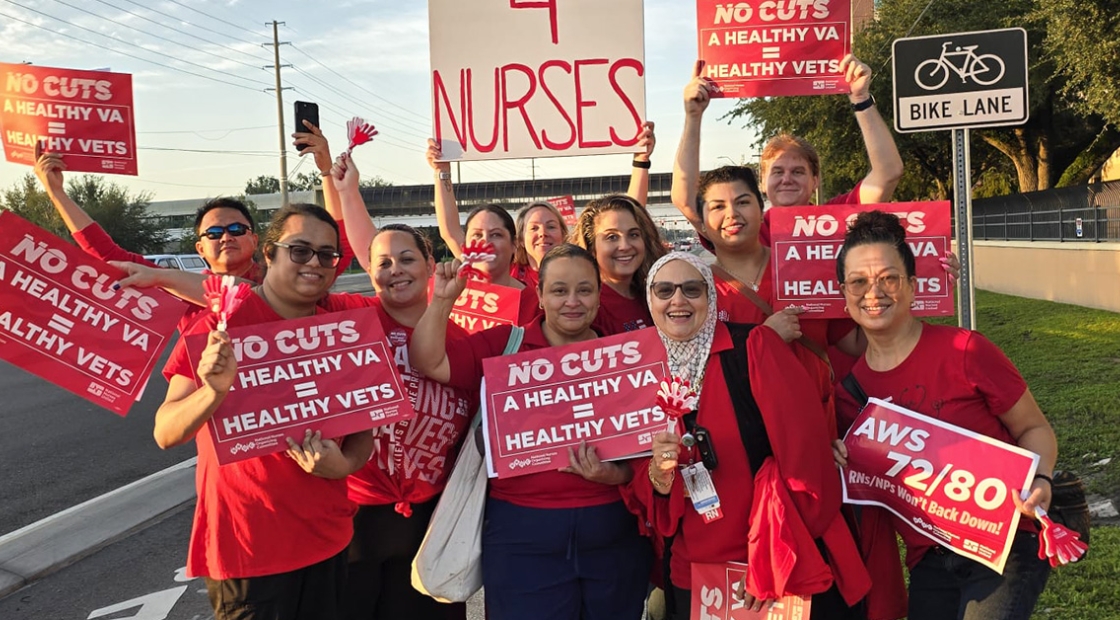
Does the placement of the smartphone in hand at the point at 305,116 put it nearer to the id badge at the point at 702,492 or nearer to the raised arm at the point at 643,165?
the raised arm at the point at 643,165

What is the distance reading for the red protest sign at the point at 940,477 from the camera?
2924 mm

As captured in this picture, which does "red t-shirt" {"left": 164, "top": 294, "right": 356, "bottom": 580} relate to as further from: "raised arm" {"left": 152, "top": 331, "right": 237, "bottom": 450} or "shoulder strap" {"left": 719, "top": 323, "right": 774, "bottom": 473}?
"shoulder strap" {"left": 719, "top": 323, "right": 774, "bottom": 473}

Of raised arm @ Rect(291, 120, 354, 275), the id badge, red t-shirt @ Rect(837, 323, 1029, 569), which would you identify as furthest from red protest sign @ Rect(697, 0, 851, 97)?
the id badge

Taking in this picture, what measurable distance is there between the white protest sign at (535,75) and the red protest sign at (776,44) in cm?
40

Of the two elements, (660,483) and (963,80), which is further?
(963,80)

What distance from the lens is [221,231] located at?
13.0 feet

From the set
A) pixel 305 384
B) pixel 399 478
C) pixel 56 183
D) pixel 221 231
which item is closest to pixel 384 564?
pixel 399 478

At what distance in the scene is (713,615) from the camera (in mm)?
3088

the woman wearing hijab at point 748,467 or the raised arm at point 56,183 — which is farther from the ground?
the raised arm at point 56,183

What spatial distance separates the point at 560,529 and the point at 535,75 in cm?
232

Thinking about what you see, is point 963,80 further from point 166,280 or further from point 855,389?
point 166,280

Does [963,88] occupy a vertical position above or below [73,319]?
above

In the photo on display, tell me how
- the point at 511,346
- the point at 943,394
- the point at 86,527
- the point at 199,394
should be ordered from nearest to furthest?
1. the point at 199,394
2. the point at 943,394
3. the point at 511,346
4. the point at 86,527

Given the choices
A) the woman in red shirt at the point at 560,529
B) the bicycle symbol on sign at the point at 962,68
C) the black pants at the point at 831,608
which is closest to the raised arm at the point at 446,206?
the woman in red shirt at the point at 560,529
